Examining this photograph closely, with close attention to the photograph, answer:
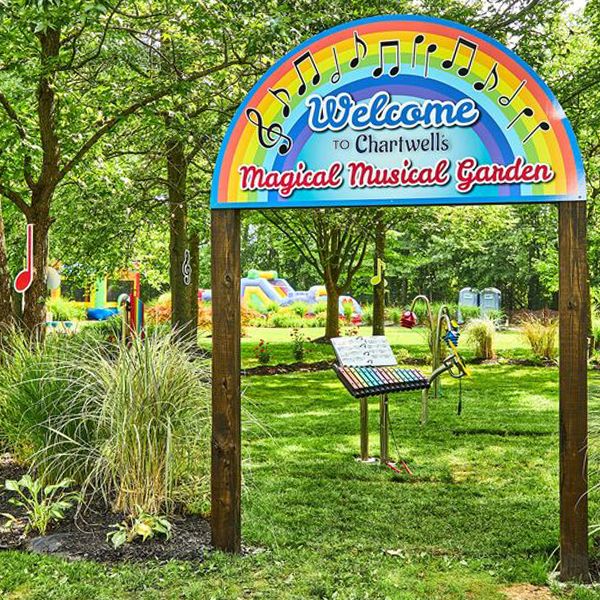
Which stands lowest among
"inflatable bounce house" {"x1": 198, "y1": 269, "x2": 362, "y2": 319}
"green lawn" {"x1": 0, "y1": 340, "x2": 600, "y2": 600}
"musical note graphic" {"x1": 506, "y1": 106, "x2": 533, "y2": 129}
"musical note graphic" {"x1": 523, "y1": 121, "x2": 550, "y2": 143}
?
"green lawn" {"x1": 0, "y1": 340, "x2": 600, "y2": 600}

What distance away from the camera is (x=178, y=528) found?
4.51 meters

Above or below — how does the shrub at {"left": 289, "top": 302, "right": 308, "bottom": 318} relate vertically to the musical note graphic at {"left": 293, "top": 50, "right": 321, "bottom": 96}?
A: below

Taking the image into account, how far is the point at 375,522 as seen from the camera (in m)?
4.88

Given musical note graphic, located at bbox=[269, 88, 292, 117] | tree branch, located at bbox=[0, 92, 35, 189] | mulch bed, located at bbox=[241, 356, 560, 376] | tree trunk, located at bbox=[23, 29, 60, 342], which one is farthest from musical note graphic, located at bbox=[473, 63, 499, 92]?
mulch bed, located at bbox=[241, 356, 560, 376]

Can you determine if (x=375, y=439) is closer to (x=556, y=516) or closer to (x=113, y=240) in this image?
(x=556, y=516)

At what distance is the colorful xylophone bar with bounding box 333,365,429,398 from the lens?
19.2 feet

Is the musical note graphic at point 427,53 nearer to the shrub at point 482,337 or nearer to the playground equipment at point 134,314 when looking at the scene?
the playground equipment at point 134,314

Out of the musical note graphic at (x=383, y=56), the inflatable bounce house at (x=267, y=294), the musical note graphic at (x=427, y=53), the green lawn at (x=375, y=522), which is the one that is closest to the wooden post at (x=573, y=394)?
the green lawn at (x=375, y=522)

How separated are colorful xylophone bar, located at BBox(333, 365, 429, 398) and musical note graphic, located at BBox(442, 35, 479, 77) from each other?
266cm

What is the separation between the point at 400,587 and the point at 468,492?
2.04 m

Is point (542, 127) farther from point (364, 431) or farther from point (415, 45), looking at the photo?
point (364, 431)

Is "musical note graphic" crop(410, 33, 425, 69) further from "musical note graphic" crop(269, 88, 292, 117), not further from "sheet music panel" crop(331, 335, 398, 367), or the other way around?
"sheet music panel" crop(331, 335, 398, 367)

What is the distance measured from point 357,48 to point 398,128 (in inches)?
20.1

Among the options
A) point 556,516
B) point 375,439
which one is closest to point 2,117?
point 375,439
